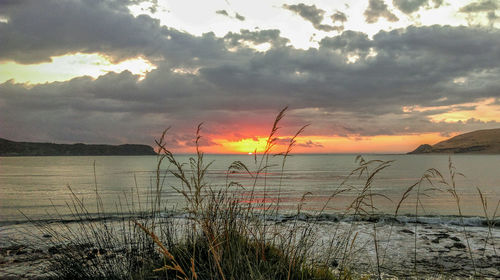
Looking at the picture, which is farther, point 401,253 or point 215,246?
point 401,253

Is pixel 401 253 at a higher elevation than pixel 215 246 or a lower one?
Answer: lower

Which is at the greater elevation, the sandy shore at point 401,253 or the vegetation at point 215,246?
the vegetation at point 215,246

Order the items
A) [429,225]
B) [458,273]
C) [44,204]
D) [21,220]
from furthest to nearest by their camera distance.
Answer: [44,204]
[21,220]
[429,225]
[458,273]

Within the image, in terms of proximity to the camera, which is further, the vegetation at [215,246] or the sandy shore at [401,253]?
the sandy shore at [401,253]

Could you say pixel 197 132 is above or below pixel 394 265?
above

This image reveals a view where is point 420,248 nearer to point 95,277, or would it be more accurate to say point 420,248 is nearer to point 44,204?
point 95,277

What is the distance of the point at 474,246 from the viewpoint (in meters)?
9.60

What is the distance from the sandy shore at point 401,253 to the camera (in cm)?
682

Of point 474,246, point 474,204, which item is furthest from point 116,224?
point 474,204

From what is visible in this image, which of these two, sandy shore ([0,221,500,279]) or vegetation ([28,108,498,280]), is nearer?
vegetation ([28,108,498,280])

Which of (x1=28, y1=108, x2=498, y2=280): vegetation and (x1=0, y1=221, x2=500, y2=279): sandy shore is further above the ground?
(x1=28, y1=108, x2=498, y2=280): vegetation

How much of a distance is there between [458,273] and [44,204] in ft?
72.3

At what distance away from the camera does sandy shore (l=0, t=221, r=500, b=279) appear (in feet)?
22.4

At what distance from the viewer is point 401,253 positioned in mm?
8641
